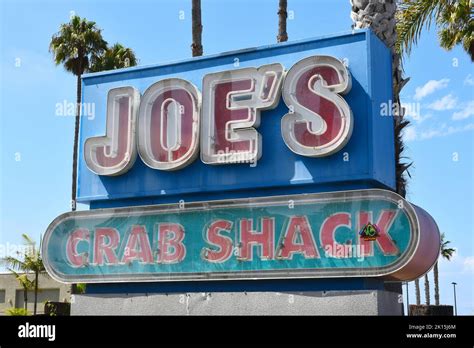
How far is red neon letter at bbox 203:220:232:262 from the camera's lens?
12.1 metres

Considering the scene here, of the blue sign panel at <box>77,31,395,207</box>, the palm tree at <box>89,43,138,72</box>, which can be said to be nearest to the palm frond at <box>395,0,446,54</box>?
the blue sign panel at <box>77,31,395,207</box>

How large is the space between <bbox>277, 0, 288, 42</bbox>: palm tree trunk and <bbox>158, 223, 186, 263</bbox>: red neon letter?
15526 millimetres

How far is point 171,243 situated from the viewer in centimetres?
1262

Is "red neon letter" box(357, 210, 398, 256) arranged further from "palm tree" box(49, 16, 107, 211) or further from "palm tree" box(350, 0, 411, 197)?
"palm tree" box(49, 16, 107, 211)

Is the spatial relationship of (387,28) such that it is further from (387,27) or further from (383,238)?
(383,238)

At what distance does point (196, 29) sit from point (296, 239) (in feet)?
38.4

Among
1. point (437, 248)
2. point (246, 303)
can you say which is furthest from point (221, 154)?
point (437, 248)

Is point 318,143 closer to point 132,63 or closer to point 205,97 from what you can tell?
point 205,97

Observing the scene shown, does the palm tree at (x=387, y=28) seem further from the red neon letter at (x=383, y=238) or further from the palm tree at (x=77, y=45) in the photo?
the palm tree at (x=77, y=45)

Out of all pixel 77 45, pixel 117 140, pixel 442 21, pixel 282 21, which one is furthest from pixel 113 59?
pixel 117 140

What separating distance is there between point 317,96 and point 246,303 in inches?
145

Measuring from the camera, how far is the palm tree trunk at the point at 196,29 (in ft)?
70.2

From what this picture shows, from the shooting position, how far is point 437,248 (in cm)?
1173

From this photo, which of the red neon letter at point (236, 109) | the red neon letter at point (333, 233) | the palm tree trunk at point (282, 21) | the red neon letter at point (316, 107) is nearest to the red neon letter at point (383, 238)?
the red neon letter at point (333, 233)
